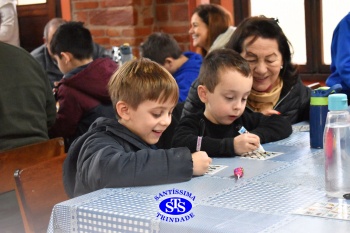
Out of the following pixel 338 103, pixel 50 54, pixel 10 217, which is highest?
pixel 338 103

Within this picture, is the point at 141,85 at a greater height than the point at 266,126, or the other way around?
the point at 141,85

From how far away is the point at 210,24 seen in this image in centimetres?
446

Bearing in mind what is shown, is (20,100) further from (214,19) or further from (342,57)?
(214,19)

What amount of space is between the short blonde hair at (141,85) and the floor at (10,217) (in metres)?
0.91

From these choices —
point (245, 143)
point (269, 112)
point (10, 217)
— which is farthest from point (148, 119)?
point (10, 217)

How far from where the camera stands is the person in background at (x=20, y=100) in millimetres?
2959

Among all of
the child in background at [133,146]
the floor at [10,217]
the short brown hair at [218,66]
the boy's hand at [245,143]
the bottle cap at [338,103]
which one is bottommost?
the floor at [10,217]

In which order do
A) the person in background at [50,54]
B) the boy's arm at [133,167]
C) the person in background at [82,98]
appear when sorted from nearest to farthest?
the boy's arm at [133,167], the person in background at [82,98], the person in background at [50,54]

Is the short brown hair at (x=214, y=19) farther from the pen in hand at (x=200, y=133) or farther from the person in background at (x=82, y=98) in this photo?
the pen in hand at (x=200, y=133)

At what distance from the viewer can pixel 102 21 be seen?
5219mm

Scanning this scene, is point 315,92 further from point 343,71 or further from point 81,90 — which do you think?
point 81,90

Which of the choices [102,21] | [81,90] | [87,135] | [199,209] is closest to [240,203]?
[199,209]

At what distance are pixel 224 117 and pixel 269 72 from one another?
402 mm


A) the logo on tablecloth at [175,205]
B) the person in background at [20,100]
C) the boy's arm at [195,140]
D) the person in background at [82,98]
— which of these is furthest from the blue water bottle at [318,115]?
the person in background at [82,98]
